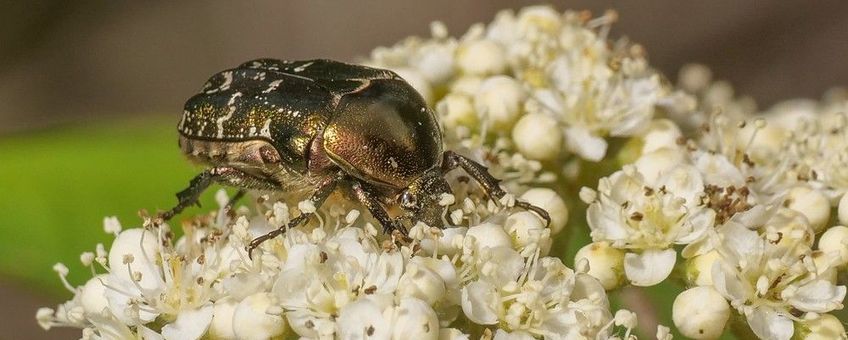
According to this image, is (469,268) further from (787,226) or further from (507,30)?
(507,30)

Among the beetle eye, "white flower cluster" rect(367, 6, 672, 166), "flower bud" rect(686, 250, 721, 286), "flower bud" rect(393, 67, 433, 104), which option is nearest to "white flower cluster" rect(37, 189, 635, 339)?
the beetle eye

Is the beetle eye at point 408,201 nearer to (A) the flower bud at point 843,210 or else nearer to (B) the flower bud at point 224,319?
(B) the flower bud at point 224,319

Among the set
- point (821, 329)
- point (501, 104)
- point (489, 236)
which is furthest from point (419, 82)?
point (821, 329)

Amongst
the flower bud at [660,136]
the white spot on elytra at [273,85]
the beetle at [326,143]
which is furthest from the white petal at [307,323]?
the flower bud at [660,136]

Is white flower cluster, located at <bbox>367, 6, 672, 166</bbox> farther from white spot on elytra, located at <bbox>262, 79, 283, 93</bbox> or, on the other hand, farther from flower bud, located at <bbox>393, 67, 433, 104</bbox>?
white spot on elytra, located at <bbox>262, 79, 283, 93</bbox>

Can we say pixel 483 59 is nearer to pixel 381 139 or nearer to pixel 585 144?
pixel 585 144
